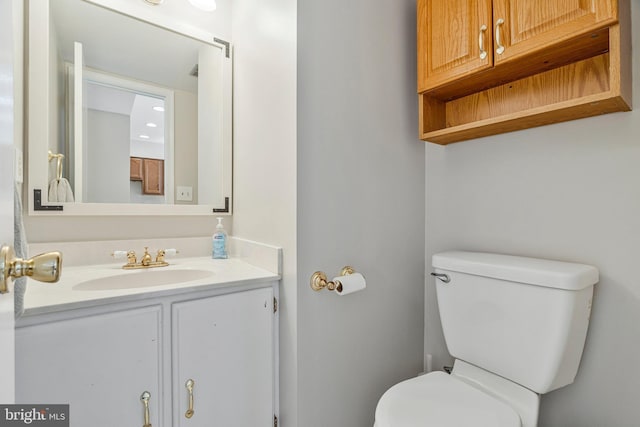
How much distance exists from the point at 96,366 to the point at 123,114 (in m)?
1.05

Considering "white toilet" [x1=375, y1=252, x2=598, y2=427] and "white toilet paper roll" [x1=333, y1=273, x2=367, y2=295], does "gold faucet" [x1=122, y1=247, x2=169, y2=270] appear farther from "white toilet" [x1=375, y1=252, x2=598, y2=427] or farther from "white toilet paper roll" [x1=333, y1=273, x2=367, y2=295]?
"white toilet" [x1=375, y1=252, x2=598, y2=427]

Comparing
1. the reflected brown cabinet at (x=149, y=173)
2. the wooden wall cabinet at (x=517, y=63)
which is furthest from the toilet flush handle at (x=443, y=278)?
the reflected brown cabinet at (x=149, y=173)

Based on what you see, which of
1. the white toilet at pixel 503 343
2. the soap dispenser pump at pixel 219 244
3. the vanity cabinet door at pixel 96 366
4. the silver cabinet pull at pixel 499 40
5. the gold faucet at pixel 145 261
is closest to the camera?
the vanity cabinet door at pixel 96 366

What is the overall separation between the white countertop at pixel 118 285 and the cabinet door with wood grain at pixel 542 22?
3.65 feet

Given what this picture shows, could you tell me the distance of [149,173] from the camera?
55.1 inches

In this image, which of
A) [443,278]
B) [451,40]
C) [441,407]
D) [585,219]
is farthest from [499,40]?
[441,407]

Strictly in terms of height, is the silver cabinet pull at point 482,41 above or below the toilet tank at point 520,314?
above

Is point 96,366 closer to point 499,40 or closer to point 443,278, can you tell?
point 443,278

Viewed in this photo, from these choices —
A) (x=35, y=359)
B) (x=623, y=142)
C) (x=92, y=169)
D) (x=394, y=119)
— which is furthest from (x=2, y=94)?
(x=623, y=142)

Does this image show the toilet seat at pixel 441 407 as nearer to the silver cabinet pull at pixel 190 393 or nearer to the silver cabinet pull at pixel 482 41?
the silver cabinet pull at pixel 190 393

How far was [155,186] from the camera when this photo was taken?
1.41 metres

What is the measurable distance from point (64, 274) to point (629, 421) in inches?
76.9

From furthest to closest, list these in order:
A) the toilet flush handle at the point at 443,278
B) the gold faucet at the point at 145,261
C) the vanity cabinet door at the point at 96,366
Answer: the gold faucet at the point at 145,261
the toilet flush handle at the point at 443,278
the vanity cabinet door at the point at 96,366

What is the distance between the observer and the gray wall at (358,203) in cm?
106
